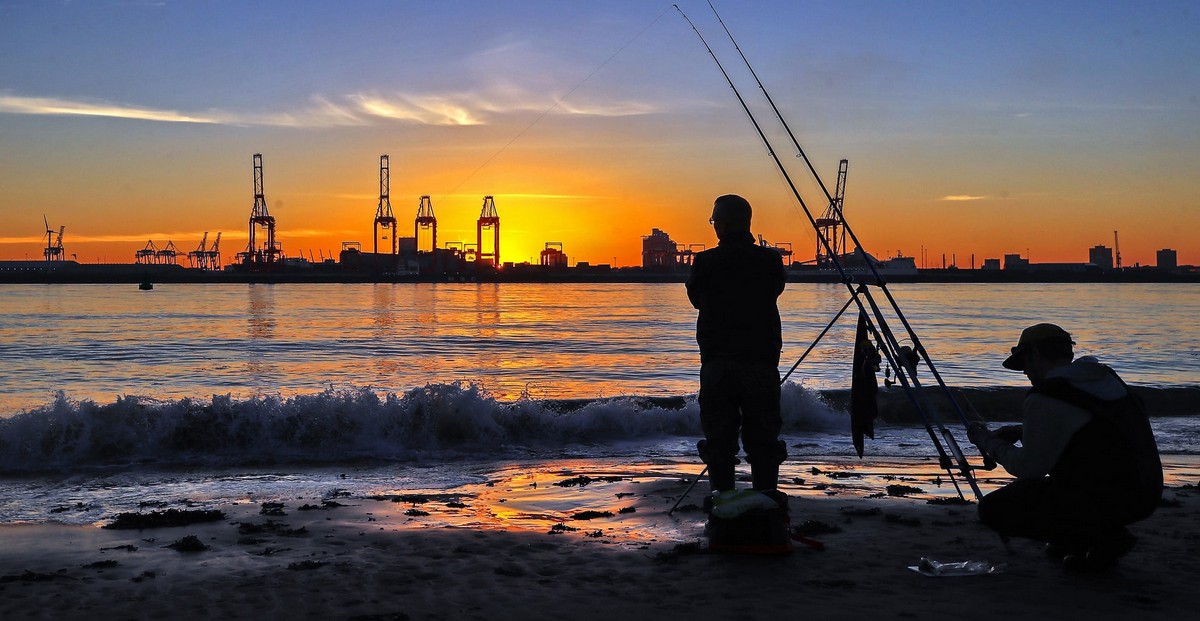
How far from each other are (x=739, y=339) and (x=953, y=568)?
1.34 m

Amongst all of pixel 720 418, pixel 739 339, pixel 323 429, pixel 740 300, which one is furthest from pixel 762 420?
pixel 323 429

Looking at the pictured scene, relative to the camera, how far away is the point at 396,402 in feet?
32.5

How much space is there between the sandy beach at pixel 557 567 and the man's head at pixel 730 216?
4.90ft

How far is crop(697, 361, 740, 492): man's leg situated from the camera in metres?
4.38

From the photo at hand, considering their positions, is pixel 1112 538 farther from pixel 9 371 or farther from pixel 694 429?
pixel 9 371

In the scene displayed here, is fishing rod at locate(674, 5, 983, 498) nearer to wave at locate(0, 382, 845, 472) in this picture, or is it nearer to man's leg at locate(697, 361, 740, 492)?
man's leg at locate(697, 361, 740, 492)

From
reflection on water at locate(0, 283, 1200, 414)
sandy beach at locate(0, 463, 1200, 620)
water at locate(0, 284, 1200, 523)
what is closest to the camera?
sandy beach at locate(0, 463, 1200, 620)

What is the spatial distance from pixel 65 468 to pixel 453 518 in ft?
14.8

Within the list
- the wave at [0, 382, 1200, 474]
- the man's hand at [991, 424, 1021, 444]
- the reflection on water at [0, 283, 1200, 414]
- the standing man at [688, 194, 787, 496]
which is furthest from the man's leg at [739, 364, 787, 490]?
the reflection on water at [0, 283, 1200, 414]

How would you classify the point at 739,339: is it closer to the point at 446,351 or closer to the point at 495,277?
the point at 446,351

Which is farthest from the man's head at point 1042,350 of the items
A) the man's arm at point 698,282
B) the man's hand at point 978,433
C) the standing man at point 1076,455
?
the man's arm at point 698,282

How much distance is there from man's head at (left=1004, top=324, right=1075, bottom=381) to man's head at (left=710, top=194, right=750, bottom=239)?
1.38m

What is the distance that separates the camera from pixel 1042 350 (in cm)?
359

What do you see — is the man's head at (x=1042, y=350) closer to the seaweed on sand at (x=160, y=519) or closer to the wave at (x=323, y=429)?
the seaweed on sand at (x=160, y=519)
